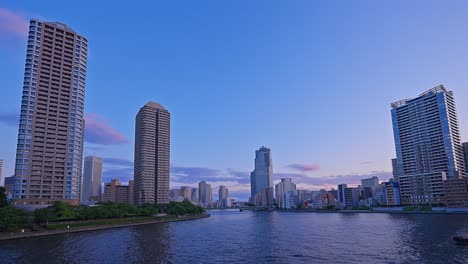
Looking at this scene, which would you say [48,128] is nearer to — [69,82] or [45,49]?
[69,82]

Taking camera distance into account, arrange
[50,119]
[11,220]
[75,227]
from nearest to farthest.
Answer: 1. [11,220]
2. [75,227]
3. [50,119]

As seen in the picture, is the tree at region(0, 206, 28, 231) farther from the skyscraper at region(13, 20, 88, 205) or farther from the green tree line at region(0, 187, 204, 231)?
the skyscraper at region(13, 20, 88, 205)

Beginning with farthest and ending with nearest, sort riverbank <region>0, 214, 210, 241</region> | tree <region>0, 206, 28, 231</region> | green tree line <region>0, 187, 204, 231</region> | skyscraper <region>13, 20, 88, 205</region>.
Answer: skyscraper <region>13, 20, 88, 205</region> → green tree line <region>0, 187, 204, 231</region> → tree <region>0, 206, 28, 231</region> → riverbank <region>0, 214, 210, 241</region>

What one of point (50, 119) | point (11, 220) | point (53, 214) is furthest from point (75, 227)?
point (50, 119)

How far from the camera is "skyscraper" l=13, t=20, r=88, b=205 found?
15525cm

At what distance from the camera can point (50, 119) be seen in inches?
6447

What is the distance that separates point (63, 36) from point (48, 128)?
54.3m

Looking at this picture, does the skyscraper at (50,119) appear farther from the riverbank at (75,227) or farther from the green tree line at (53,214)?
the riverbank at (75,227)

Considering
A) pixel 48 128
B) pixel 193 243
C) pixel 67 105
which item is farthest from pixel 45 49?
pixel 193 243

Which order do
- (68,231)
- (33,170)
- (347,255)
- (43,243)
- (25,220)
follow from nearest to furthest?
1. (347,255)
2. (43,243)
3. (25,220)
4. (68,231)
5. (33,170)

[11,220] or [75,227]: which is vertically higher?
[11,220]

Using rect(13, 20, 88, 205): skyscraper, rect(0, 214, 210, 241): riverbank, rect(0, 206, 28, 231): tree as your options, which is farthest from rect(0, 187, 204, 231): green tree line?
rect(13, 20, 88, 205): skyscraper

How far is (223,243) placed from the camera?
84.9 meters

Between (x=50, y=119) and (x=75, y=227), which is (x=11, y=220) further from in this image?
(x=50, y=119)
